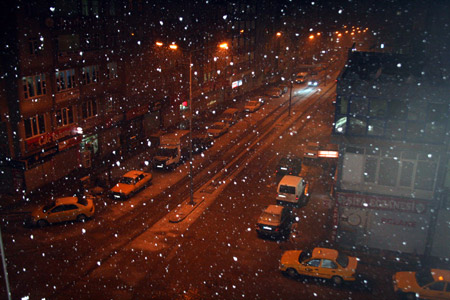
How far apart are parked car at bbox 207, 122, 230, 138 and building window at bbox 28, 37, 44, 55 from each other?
1805 cm

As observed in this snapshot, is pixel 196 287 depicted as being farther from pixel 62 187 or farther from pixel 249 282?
pixel 62 187

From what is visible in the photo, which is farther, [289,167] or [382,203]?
[289,167]

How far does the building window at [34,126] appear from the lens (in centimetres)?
2591

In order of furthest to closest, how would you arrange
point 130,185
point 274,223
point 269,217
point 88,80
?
point 88,80 < point 130,185 < point 269,217 < point 274,223

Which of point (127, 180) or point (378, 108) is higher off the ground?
point (378, 108)

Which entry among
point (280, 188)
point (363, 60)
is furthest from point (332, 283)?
point (363, 60)

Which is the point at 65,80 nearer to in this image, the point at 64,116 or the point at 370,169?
the point at 64,116

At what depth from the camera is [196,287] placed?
18.0m

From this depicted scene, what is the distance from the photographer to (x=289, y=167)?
101 feet

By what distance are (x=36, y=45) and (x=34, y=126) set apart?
206 inches

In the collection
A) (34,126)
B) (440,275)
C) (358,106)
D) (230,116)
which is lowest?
(440,275)

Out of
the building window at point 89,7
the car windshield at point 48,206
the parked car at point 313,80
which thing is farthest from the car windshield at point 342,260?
the parked car at point 313,80

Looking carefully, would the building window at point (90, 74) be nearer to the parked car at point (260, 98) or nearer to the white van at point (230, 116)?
the white van at point (230, 116)

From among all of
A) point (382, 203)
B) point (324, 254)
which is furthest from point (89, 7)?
point (382, 203)
